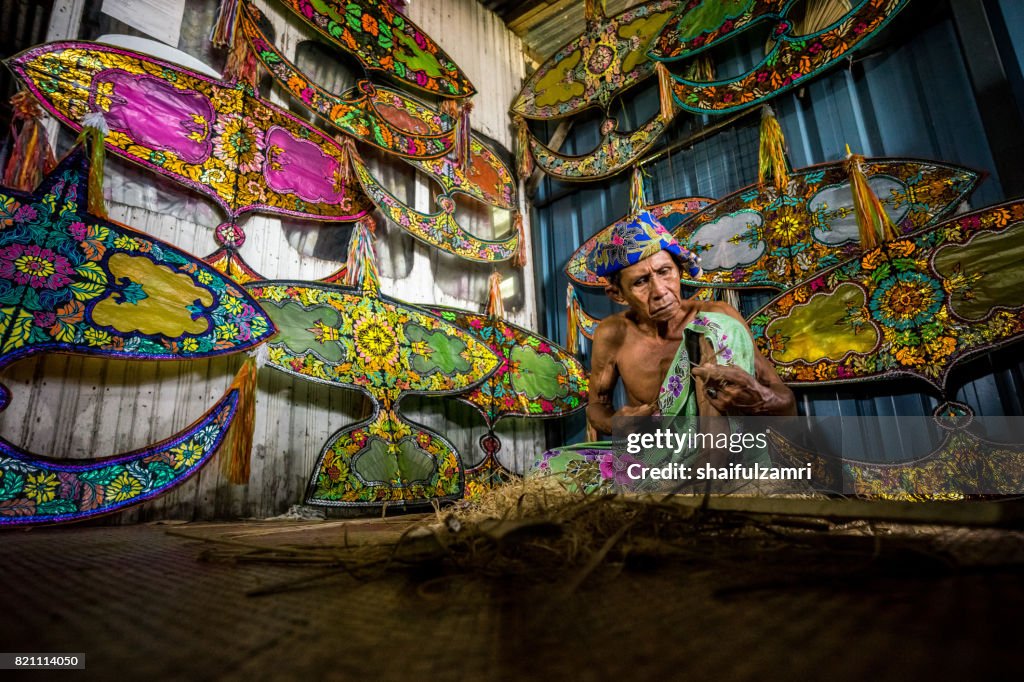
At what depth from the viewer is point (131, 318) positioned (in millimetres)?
1539

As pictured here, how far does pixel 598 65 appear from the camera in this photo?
3191 millimetres

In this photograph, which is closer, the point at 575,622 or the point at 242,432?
the point at 575,622

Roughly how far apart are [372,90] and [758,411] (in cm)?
267

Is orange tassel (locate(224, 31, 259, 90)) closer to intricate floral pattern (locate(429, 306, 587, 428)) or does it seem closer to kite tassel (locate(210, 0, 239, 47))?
kite tassel (locate(210, 0, 239, 47))

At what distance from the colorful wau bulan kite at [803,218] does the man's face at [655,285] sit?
615 millimetres

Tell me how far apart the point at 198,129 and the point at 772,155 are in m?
2.79

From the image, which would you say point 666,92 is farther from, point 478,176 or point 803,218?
point 478,176

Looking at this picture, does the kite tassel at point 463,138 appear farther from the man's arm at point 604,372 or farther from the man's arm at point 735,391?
the man's arm at point 735,391

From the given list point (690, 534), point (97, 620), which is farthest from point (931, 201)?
point (97, 620)

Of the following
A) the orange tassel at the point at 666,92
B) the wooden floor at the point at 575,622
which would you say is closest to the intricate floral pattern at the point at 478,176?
the orange tassel at the point at 666,92

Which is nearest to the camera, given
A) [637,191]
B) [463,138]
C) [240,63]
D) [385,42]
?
[240,63]

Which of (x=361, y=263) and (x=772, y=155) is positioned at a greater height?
(x=772, y=155)

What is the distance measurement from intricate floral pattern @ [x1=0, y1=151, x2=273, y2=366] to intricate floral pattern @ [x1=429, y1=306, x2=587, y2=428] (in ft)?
3.62
